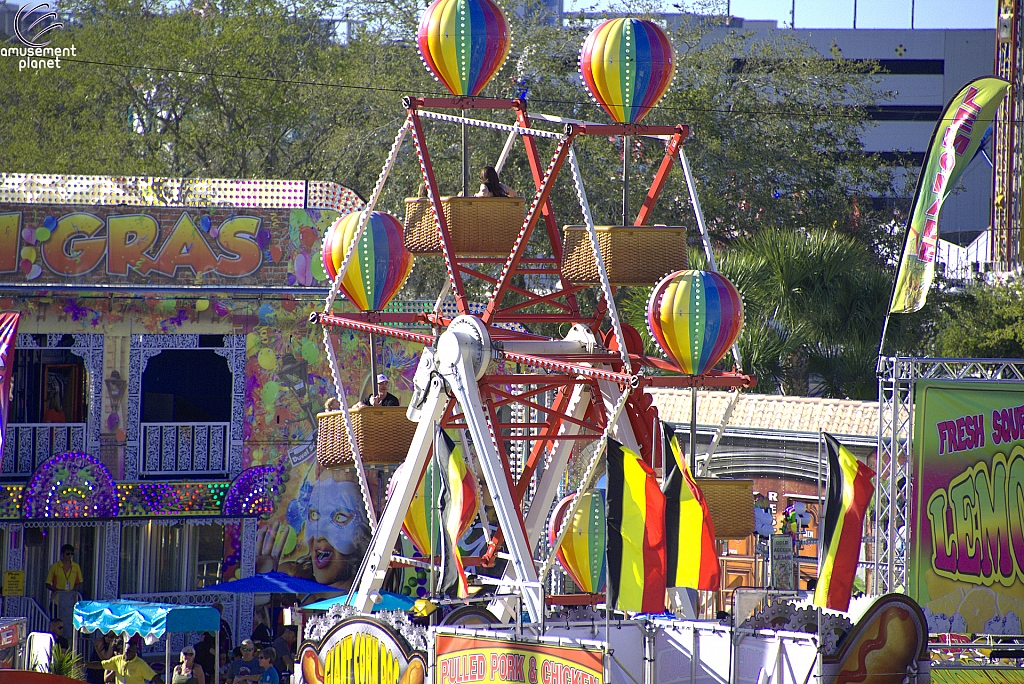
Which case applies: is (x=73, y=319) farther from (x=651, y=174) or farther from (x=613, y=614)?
(x=651, y=174)

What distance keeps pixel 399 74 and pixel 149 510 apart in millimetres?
12821

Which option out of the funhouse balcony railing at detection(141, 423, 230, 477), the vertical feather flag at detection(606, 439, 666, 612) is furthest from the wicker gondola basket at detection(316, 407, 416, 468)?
the funhouse balcony railing at detection(141, 423, 230, 477)

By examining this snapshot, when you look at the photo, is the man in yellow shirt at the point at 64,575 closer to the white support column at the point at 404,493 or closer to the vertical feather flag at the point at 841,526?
the white support column at the point at 404,493

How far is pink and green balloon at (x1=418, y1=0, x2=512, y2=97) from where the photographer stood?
43.8 ft

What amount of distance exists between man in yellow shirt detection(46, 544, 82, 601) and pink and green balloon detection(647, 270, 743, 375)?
10576 mm

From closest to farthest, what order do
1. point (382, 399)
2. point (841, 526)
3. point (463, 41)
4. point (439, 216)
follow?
point (841, 526) < point (439, 216) < point (463, 41) < point (382, 399)

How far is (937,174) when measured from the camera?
50.6 feet

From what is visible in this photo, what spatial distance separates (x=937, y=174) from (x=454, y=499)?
614 centimetres

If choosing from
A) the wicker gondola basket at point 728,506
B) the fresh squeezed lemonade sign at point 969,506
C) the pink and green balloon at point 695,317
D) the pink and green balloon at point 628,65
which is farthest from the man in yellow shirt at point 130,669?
the fresh squeezed lemonade sign at point 969,506

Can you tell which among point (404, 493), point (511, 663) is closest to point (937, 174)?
point (404, 493)

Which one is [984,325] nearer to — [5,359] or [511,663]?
[511,663]

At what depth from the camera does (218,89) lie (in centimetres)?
3397

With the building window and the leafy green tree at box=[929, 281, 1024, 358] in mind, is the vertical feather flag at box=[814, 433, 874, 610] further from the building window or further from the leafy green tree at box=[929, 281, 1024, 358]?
the leafy green tree at box=[929, 281, 1024, 358]

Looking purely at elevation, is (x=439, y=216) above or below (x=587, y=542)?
above
